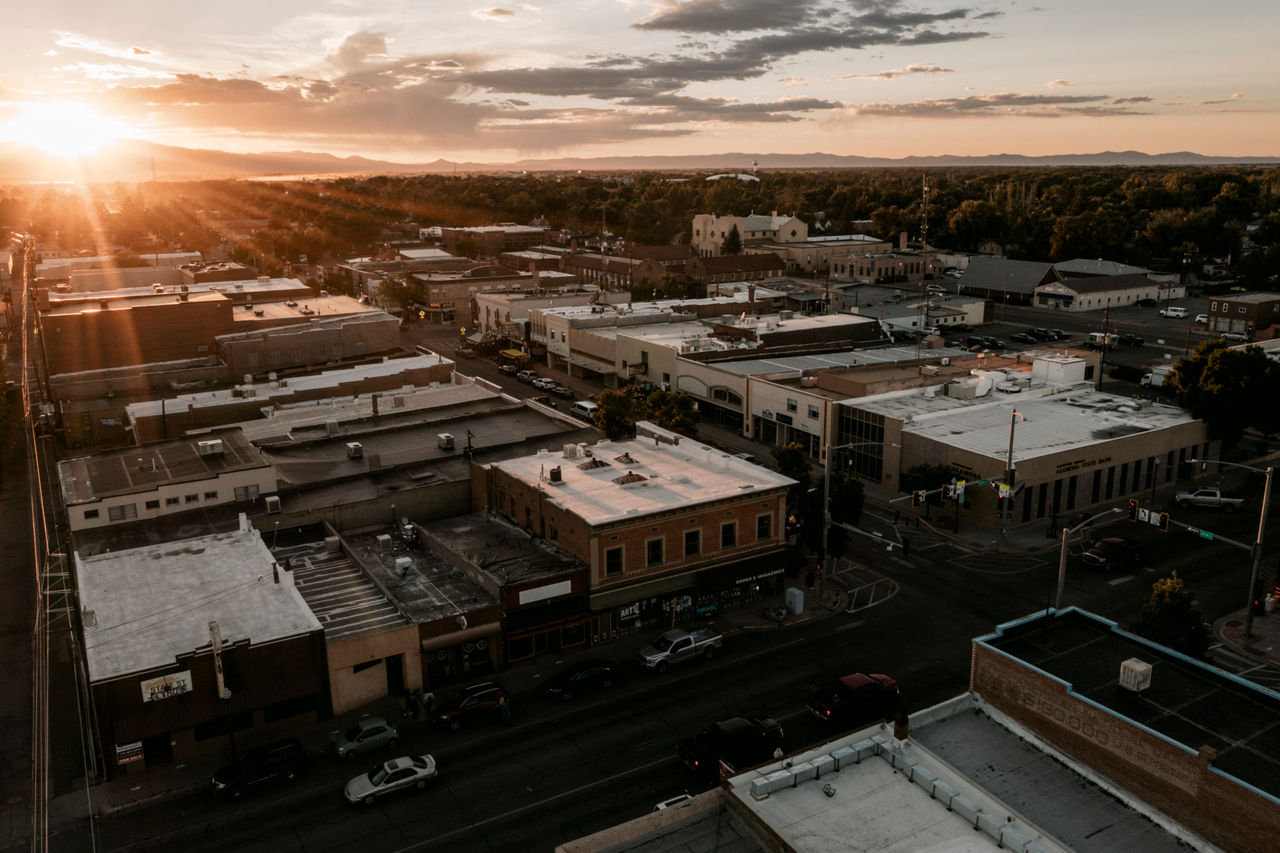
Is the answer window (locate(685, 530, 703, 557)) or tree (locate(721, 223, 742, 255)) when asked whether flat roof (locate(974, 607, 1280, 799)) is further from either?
tree (locate(721, 223, 742, 255))

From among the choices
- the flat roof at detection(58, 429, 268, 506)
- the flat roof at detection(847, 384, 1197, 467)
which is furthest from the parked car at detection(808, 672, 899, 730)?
the flat roof at detection(58, 429, 268, 506)

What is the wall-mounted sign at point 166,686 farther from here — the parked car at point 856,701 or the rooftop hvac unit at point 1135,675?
the rooftop hvac unit at point 1135,675

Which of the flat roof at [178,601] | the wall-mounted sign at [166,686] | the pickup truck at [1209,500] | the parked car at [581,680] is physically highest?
the flat roof at [178,601]

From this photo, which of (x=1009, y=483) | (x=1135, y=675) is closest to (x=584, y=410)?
(x=1009, y=483)

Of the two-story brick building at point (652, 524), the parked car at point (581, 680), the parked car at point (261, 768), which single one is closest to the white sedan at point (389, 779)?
the parked car at point (261, 768)

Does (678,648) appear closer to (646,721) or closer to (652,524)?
(646,721)

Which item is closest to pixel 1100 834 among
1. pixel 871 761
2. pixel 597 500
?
pixel 871 761
